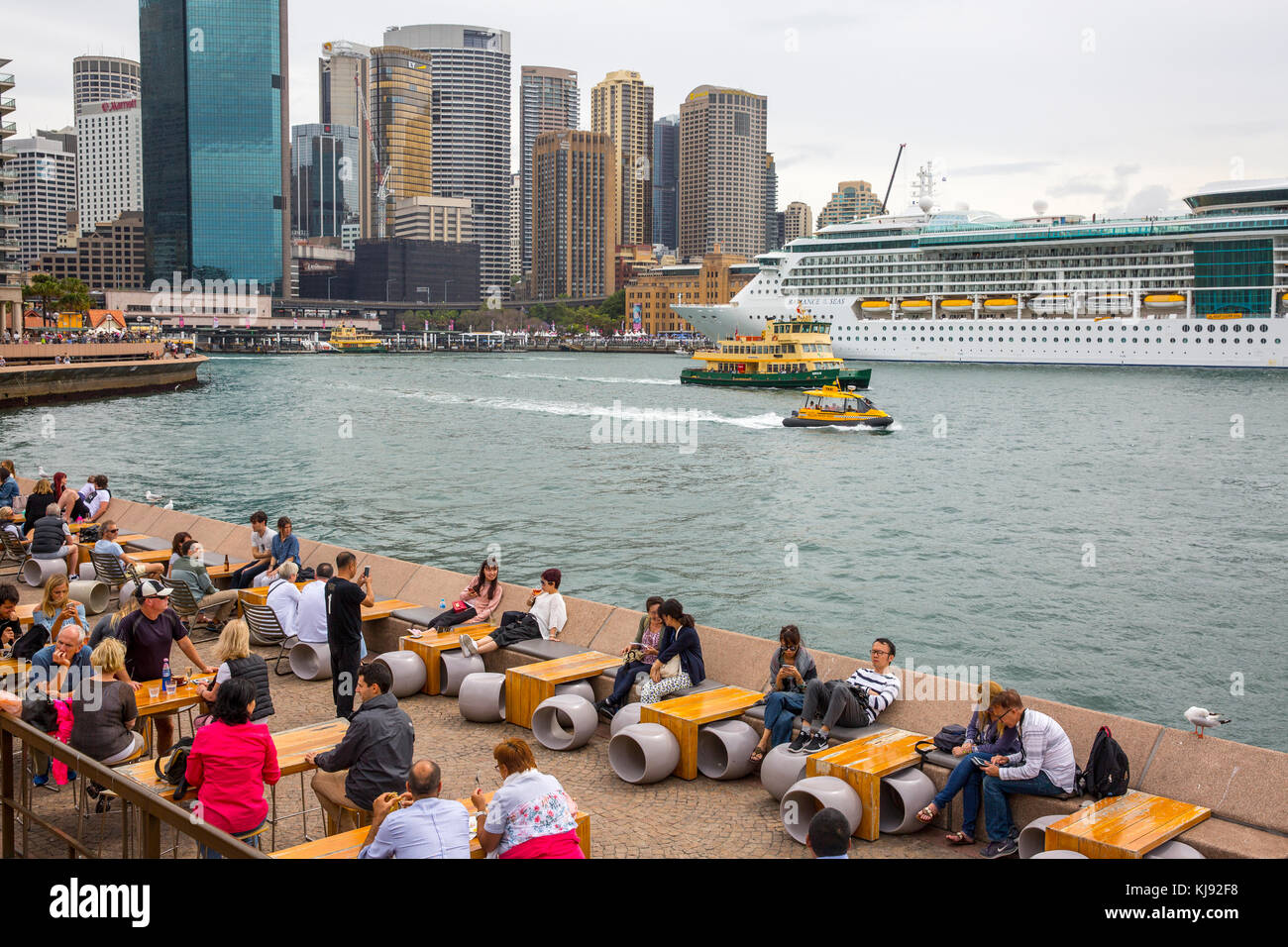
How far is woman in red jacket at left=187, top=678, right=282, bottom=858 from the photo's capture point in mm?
6301

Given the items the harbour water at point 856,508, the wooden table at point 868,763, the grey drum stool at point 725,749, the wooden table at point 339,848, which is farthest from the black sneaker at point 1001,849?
the harbour water at point 856,508

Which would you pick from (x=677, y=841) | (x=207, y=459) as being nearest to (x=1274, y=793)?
(x=677, y=841)

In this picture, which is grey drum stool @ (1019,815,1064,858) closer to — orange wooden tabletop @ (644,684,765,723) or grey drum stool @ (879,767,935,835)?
grey drum stool @ (879,767,935,835)

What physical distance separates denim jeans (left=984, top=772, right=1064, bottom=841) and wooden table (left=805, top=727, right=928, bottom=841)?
603mm

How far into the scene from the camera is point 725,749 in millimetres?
8344

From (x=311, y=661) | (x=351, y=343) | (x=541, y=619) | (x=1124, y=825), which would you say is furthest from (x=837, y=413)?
(x=351, y=343)

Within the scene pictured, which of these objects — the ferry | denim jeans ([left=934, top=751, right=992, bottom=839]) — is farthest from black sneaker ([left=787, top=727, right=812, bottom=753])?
the ferry

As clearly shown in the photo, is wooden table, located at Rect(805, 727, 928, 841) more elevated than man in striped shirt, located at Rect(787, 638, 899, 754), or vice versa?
man in striped shirt, located at Rect(787, 638, 899, 754)

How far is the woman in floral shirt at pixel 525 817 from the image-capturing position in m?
5.78

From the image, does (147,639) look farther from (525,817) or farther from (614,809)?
(525,817)

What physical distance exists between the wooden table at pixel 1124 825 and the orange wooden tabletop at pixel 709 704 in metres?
2.60

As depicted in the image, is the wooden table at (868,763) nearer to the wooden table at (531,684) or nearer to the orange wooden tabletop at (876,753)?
the orange wooden tabletop at (876,753)

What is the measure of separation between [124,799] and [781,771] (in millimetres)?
4382
